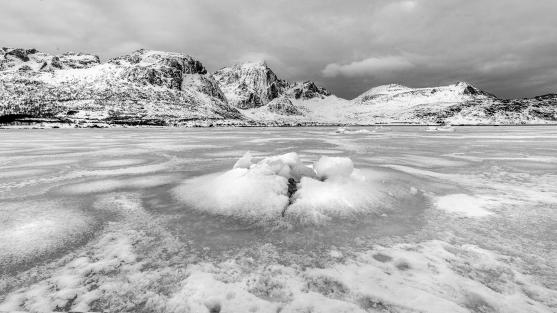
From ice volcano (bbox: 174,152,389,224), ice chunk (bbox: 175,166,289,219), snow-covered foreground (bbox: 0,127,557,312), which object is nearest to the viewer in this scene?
snow-covered foreground (bbox: 0,127,557,312)

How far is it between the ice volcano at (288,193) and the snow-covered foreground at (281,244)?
40 millimetres

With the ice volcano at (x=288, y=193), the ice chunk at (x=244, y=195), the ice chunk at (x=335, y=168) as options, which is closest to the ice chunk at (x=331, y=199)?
the ice volcano at (x=288, y=193)

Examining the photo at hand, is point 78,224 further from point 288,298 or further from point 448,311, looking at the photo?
point 448,311

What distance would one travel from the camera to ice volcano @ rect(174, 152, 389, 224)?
697cm

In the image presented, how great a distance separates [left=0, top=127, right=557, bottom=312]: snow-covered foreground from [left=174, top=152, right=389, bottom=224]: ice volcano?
0.13 ft

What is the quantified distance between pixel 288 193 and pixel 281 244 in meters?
2.64

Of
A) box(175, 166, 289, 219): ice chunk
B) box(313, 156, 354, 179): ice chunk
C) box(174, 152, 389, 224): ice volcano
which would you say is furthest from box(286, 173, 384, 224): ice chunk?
box(175, 166, 289, 219): ice chunk

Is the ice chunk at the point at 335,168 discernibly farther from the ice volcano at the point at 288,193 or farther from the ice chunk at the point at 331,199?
the ice chunk at the point at 331,199

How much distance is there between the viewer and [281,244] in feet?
17.8

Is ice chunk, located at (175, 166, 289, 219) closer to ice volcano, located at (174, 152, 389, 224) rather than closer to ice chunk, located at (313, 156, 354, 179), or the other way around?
ice volcano, located at (174, 152, 389, 224)

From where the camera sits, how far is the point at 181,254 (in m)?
4.97

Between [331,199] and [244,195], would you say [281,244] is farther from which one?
[244,195]

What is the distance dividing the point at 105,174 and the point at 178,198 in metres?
5.41

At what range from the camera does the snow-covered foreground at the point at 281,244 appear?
3809 millimetres
